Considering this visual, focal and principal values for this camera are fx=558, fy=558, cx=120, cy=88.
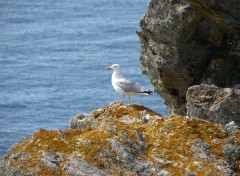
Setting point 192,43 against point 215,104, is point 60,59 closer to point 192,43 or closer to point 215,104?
point 192,43

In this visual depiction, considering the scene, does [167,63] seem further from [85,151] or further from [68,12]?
[68,12]

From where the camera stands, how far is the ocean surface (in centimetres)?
7875

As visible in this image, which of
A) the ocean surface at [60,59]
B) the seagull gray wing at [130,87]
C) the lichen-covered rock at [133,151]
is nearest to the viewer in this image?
the lichen-covered rock at [133,151]

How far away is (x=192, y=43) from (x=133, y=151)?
294 inches

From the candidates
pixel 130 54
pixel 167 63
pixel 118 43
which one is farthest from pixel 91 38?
pixel 167 63

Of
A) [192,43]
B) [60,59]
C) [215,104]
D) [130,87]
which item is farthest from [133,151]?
[60,59]

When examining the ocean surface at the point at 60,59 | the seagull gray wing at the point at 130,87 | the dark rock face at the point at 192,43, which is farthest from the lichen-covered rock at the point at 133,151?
the ocean surface at the point at 60,59

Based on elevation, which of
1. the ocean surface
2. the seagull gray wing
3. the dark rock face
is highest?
the dark rock face

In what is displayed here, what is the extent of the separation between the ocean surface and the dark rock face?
168ft

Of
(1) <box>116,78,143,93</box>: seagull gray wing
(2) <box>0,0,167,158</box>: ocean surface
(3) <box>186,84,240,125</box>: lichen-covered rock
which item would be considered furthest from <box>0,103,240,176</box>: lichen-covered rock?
(2) <box>0,0,167,158</box>: ocean surface

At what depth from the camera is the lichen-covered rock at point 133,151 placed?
10.8 metres

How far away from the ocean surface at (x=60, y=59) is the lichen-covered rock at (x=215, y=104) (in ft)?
179

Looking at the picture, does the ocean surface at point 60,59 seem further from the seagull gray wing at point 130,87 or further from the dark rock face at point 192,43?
the dark rock face at point 192,43

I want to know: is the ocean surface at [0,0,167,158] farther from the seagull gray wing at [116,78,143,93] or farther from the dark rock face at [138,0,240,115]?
the dark rock face at [138,0,240,115]
